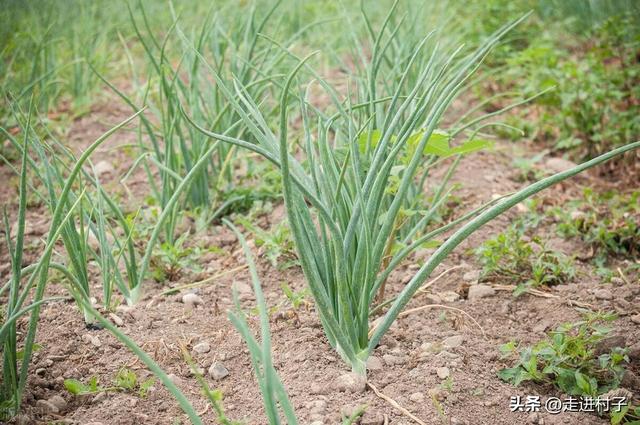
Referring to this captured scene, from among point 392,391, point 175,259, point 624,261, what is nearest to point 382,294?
point 392,391

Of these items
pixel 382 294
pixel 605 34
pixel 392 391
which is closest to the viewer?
pixel 392 391

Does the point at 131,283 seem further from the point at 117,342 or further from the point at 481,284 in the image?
the point at 481,284

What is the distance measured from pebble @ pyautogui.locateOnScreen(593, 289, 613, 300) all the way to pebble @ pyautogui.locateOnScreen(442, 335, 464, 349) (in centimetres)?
49

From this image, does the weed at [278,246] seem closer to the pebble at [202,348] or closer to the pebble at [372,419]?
the pebble at [202,348]

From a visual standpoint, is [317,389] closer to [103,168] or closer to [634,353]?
[634,353]

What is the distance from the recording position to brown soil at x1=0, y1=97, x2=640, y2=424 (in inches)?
58.1

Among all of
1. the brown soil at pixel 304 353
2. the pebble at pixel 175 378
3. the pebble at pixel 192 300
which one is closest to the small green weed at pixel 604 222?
the brown soil at pixel 304 353

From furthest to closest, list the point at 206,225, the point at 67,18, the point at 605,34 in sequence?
1. the point at 67,18
2. the point at 605,34
3. the point at 206,225

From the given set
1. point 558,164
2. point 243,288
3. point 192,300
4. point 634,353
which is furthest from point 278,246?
point 558,164

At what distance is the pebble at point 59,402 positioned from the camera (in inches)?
59.3

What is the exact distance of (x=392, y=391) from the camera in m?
1.52

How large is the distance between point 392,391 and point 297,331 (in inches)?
13.5

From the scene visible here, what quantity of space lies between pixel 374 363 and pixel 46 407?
74 cm

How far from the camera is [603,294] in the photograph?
6.38ft
